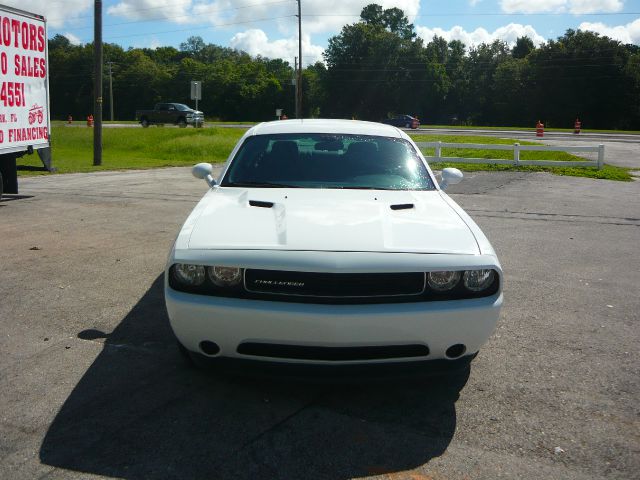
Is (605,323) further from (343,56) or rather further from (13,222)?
(343,56)

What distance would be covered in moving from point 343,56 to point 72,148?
6332 cm

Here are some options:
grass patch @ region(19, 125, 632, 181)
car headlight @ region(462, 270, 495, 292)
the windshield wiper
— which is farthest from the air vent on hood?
grass patch @ region(19, 125, 632, 181)

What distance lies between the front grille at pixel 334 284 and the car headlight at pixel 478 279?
0.84 feet

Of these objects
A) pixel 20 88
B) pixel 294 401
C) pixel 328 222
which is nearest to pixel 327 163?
Result: pixel 328 222

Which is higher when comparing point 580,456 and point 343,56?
point 343,56

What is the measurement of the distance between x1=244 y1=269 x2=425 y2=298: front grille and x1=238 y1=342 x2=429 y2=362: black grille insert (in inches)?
10.8

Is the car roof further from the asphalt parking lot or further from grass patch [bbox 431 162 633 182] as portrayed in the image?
grass patch [bbox 431 162 633 182]

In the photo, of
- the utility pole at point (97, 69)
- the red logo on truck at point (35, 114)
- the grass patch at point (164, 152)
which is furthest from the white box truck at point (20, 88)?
the utility pole at point (97, 69)

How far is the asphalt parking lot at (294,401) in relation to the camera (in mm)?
3090

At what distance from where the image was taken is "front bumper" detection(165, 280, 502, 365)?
331 cm

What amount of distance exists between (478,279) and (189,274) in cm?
156

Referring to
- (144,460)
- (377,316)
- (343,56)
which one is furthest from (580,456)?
(343,56)

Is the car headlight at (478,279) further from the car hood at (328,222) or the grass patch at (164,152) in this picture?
the grass patch at (164,152)

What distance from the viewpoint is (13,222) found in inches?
376
